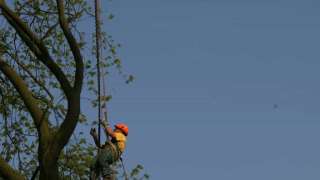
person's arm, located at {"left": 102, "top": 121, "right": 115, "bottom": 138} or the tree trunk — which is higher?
person's arm, located at {"left": 102, "top": 121, "right": 115, "bottom": 138}

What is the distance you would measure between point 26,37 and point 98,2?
1386 mm

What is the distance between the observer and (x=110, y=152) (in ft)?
44.1

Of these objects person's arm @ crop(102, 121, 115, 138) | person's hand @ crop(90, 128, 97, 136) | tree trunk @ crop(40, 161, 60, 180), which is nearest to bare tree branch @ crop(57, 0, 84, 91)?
person's arm @ crop(102, 121, 115, 138)

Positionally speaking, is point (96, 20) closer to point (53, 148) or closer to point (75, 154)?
point (53, 148)

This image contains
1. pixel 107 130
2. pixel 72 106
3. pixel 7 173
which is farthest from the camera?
pixel 107 130

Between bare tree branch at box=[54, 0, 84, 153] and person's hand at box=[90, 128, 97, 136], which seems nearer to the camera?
bare tree branch at box=[54, 0, 84, 153]

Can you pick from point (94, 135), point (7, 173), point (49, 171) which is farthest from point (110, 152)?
point (7, 173)

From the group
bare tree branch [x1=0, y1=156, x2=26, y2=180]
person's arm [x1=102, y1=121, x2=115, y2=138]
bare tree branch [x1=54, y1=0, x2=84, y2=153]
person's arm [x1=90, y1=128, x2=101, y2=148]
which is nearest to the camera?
bare tree branch [x1=54, y1=0, x2=84, y2=153]

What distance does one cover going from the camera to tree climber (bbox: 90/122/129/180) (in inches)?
529

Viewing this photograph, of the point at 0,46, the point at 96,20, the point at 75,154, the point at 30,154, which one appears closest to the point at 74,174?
the point at 75,154

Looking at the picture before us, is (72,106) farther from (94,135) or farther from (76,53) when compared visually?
(94,135)

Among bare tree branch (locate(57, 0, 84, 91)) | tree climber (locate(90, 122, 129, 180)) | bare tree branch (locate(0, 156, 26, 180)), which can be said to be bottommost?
bare tree branch (locate(0, 156, 26, 180))

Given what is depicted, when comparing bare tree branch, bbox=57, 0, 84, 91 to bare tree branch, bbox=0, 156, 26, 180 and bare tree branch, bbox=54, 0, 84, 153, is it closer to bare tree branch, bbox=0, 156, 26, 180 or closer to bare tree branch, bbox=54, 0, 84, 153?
bare tree branch, bbox=54, 0, 84, 153

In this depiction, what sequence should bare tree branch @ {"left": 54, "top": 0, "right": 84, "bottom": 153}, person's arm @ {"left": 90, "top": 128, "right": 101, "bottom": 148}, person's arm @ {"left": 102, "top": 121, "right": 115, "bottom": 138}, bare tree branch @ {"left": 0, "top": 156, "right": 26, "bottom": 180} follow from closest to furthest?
bare tree branch @ {"left": 54, "top": 0, "right": 84, "bottom": 153}
bare tree branch @ {"left": 0, "top": 156, "right": 26, "bottom": 180}
person's arm @ {"left": 102, "top": 121, "right": 115, "bottom": 138}
person's arm @ {"left": 90, "top": 128, "right": 101, "bottom": 148}
